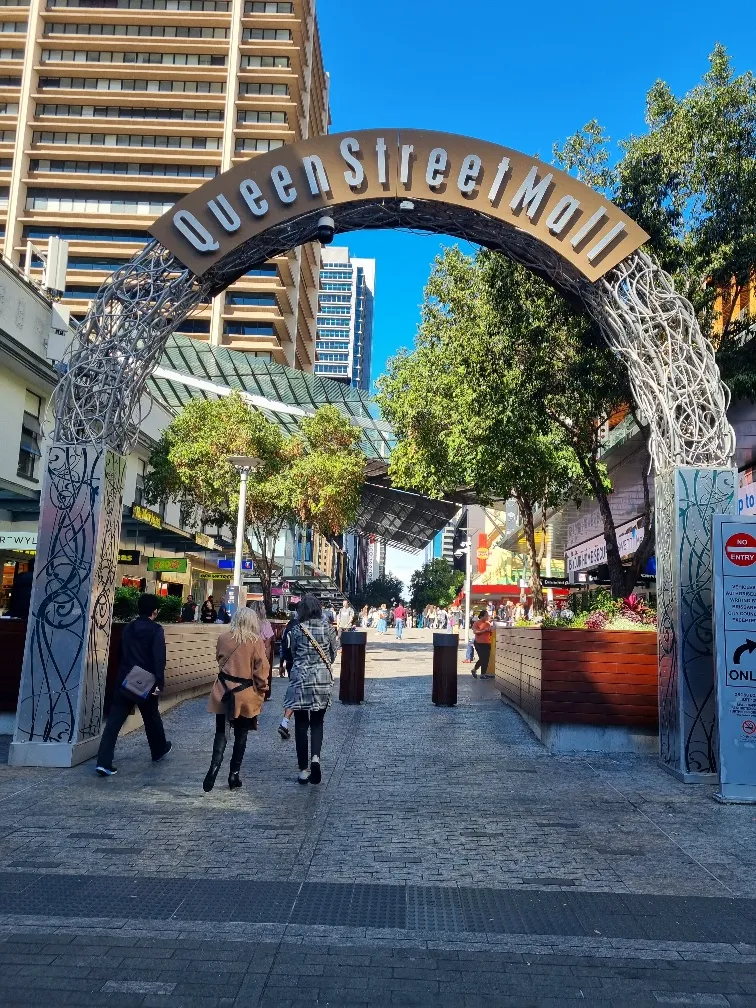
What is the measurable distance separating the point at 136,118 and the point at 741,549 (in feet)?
225

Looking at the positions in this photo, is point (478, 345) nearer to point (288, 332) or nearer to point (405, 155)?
point (405, 155)

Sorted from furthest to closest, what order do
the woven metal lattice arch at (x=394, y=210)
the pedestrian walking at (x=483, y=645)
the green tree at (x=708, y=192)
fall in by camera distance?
the pedestrian walking at (x=483, y=645) < the green tree at (x=708, y=192) < the woven metal lattice arch at (x=394, y=210)

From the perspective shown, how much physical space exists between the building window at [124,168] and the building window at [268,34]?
432 inches

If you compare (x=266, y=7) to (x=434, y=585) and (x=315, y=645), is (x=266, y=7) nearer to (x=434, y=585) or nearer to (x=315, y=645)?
(x=434, y=585)

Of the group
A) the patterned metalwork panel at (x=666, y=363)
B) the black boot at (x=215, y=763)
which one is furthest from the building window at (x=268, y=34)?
the black boot at (x=215, y=763)

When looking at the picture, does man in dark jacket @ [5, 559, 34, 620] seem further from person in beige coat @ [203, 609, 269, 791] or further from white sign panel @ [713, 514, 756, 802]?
white sign panel @ [713, 514, 756, 802]

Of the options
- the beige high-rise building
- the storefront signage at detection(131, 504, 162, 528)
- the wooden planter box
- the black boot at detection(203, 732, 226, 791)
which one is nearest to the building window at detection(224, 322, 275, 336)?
the beige high-rise building

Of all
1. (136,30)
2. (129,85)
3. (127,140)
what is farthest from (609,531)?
(136,30)

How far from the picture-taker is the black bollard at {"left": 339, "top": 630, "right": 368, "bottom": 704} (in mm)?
13766

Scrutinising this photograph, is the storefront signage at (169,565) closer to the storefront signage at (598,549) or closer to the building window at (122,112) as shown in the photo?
the storefront signage at (598,549)

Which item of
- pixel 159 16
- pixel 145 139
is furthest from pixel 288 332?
pixel 159 16

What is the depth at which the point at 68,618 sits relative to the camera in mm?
8172

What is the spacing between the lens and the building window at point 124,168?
64625mm

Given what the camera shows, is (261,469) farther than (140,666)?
Yes
